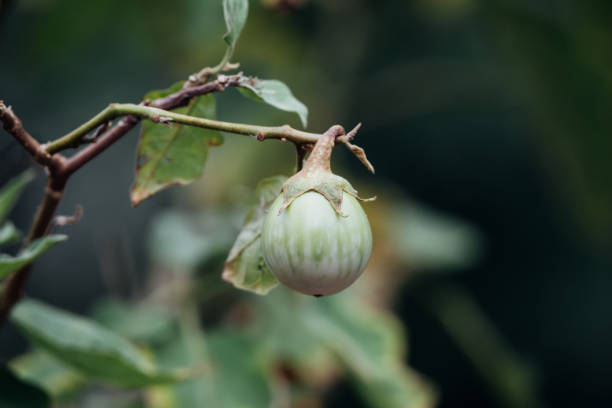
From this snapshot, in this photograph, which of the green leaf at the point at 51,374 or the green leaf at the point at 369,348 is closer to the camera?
the green leaf at the point at 51,374

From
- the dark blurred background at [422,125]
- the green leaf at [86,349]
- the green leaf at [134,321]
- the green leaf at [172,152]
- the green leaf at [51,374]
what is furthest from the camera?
the dark blurred background at [422,125]

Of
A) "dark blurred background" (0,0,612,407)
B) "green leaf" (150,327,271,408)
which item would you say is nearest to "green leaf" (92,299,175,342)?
"green leaf" (150,327,271,408)

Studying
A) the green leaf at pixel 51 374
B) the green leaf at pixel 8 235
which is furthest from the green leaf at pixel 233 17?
the green leaf at pixel 51 374

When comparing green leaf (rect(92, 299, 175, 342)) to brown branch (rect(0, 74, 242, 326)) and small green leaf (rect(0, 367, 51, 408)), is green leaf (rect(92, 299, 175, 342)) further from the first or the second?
brown branch (rect(0, 74, 242, 326))

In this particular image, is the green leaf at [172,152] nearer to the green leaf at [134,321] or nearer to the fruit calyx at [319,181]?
the fruit calyx at [319,181]

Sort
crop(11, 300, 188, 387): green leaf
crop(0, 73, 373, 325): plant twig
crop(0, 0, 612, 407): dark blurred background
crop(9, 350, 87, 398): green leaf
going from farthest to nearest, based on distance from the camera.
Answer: crop(0, 0, 612, 407): dark blurred background, crop(9, 350, 87, 398): green leaf, crop(11, 300, 188, 387): green leaf, crop(0, 73, 373, 325): plant twig

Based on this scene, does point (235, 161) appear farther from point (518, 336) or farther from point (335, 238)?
point (518, 336)
